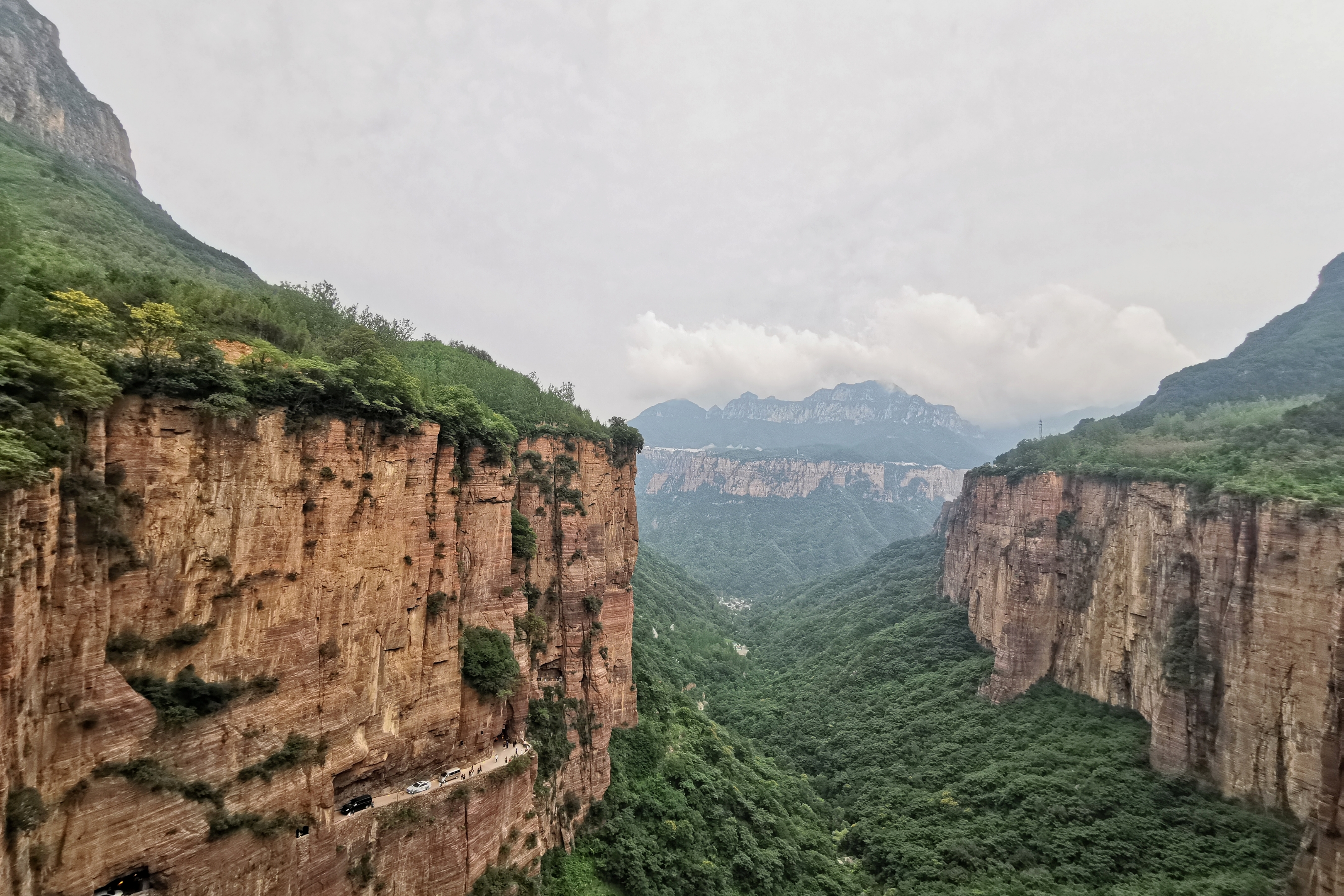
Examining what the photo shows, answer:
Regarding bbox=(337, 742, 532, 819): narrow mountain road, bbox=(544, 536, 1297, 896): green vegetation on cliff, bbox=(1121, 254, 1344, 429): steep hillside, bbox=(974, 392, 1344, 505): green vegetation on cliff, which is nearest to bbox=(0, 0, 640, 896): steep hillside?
bbox=(337, 742, 532, 819): narrow mountain road

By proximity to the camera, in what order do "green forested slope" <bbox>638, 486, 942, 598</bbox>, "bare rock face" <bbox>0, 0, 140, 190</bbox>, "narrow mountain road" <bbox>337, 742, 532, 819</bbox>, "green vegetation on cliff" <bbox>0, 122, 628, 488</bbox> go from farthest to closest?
"green forested slope" <bbox>638, 486, 942, 598</bbox>
"bare rock face" <bbox>0, 0, 140, 190</bbox>
"narrow mountain road" <bbox>337, 742, 532, 819</bbox>
"green vegetation on cliff" <bbox>0, 122, 628, 488</bbox>

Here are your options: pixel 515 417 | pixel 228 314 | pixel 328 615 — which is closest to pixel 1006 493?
pixel 515 417

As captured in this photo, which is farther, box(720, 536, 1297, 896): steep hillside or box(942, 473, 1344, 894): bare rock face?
box(720, 536, 1297, 896): steep hillside

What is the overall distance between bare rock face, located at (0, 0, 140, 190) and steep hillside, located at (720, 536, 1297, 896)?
288ft

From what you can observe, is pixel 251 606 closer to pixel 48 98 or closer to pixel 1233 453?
pixel 1233 453

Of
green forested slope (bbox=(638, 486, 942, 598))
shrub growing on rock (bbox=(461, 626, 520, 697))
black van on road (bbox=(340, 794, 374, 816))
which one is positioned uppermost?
shrub growing on rock (bbox=(461, 626, 520, 697))

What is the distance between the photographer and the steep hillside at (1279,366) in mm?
67938

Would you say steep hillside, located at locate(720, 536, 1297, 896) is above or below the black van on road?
below

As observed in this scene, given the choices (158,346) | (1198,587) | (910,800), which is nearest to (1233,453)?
(1198,587)

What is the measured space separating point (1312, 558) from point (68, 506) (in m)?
49.9

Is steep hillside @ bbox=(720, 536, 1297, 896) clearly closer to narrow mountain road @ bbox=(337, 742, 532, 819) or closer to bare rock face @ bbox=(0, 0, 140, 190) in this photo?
narrow mountain road @ bbox=(337, 742, 532, 819)

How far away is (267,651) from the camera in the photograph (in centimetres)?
1759

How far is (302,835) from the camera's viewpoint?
17.7m

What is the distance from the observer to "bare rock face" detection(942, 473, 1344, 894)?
86.3 feet
